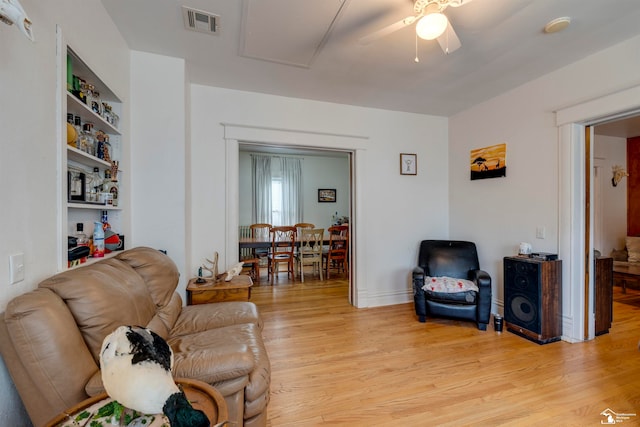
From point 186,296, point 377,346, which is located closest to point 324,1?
point 186,296

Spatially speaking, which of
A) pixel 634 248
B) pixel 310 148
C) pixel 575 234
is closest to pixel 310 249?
pixel 310 148

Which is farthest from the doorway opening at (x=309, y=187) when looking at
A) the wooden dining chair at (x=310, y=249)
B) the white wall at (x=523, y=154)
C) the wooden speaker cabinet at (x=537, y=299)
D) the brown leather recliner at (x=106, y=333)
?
the brown leather recliner at (x=106, y=333)

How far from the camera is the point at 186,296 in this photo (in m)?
2.47

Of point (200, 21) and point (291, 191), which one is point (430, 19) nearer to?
point (200, 21)

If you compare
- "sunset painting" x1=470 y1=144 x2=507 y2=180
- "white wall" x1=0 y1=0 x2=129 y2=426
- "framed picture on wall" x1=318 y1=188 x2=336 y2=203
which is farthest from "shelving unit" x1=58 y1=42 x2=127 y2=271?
"framed picture on wall" x1=318 y1=188 x2=336 y2=203

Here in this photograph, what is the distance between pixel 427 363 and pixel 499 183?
2199mm

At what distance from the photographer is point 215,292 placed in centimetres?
242

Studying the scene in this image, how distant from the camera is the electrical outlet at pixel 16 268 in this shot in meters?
1.03

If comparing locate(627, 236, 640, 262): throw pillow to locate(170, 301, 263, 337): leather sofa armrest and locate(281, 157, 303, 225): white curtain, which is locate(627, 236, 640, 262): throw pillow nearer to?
locate(170, 301, 263, 337): leather sofa armrest

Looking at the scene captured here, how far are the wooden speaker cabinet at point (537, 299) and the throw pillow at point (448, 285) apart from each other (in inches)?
15.3

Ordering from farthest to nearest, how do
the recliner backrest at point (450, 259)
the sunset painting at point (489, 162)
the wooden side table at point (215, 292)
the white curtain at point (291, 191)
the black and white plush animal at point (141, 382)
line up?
the white curtain at point (291, 191) < the recliner backrest at point (450, 259) < the sunset painting at point (489, 162) < the wooden side table at point (215, 292) < the black and white plush animal at point (141, 382)

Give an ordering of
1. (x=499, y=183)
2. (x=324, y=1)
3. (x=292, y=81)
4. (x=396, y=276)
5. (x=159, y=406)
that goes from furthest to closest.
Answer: (x=396, y=276)
(x=499, y=183)
(x=292, y=81)
(x=324, y=1)
(x=159, y=406)

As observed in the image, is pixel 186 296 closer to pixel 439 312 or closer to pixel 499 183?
pixel 439 312

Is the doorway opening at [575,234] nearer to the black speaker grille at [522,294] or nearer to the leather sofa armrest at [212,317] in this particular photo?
the black speaker grille at [522,294]
